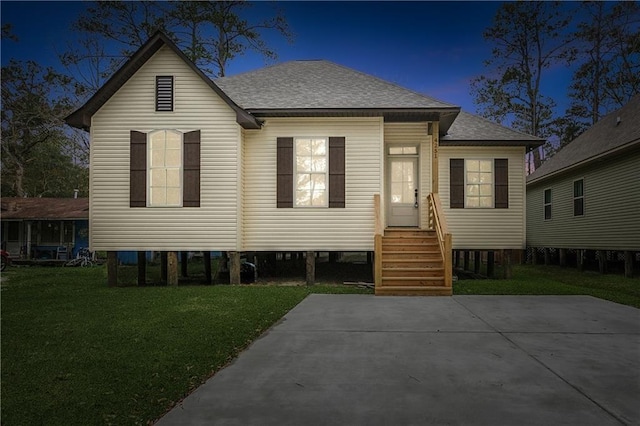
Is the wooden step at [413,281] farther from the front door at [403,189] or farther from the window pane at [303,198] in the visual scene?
the front door at [403,189]

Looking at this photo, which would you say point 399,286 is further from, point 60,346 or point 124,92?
point 124,92

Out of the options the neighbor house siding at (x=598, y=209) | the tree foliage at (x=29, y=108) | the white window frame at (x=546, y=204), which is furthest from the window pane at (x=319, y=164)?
the tree foliage at (x=29, y=108)

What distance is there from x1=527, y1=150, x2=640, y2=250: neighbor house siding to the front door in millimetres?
7079

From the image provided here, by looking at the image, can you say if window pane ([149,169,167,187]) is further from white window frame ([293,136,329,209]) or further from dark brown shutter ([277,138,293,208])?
white window frame ([293,136,329,209])

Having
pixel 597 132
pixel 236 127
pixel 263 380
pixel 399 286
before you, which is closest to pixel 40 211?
pixel 236 127

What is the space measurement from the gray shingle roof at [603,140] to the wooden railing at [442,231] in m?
7.01

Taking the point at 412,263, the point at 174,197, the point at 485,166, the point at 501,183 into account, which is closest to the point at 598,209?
the point at 501,183

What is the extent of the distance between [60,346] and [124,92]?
801cm

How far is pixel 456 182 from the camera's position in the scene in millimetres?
14078

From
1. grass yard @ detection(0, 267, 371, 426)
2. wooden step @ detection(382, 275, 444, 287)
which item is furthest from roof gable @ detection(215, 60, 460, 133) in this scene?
grass yard @ detection(0, 267, 371, 426)

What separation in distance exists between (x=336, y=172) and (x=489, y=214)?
551 centimetres

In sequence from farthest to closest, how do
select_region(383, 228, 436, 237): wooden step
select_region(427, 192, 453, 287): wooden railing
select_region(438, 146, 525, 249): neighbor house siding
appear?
select_region(438, 146, 525, 249): neighbor house siding < select_region(383, 228, 436, 237): wooden step < select_region(427, 192, 453, 287): wooden railing

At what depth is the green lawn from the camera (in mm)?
3340

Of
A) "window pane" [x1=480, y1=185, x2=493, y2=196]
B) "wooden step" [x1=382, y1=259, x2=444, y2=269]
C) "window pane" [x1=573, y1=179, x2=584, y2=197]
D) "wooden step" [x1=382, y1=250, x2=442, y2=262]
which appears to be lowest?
"wooden step" [x1=382, y1=259, x2=444, y2=269]
